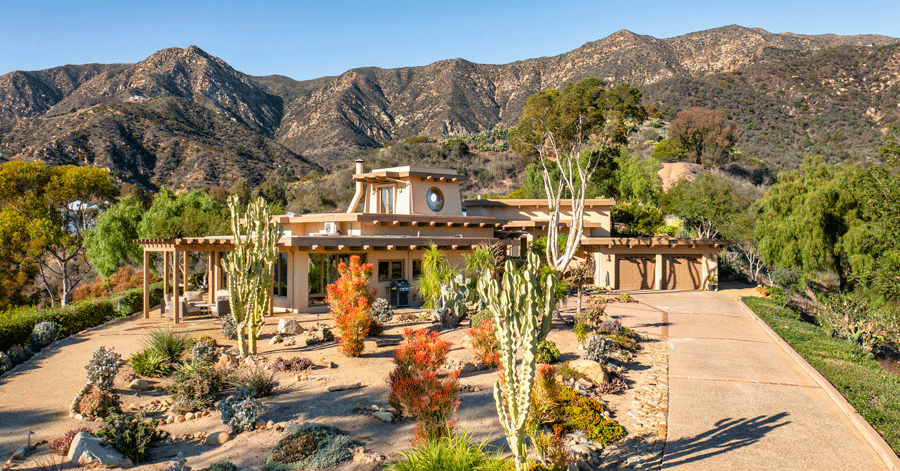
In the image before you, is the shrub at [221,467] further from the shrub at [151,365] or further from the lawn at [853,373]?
the lawn at [853,373]

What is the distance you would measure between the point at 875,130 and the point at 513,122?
1878 inches

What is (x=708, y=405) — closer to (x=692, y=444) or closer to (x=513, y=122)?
(x=692, y=444)

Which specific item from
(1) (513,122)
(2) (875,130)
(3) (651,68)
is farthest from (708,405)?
(3) (651,68)

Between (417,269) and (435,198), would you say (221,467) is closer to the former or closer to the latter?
(417,269)

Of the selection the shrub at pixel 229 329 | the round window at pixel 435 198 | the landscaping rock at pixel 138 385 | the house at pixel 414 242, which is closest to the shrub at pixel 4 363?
the landscaping rock at pixel 138 385

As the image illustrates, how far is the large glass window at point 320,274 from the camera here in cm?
2023

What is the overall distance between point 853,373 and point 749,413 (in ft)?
14.7

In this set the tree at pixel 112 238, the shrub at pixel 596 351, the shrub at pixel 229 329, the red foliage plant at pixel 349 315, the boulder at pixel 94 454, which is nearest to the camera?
the boulder at pixel 94 454

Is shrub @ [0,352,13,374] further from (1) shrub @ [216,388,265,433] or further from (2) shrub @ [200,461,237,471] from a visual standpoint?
(2) shrub @ [200,461,237,471]

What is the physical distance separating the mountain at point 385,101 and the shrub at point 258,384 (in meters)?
48.4

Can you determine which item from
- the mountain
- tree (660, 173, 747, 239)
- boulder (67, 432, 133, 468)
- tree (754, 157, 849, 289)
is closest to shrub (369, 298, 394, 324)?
boulder (67, 432, 133, 468)

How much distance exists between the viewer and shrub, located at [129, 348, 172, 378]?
11641 millimetres

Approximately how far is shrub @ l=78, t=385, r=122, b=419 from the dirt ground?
249 millimetres

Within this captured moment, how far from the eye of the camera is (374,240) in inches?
804
